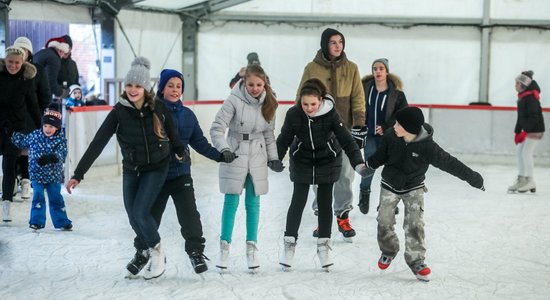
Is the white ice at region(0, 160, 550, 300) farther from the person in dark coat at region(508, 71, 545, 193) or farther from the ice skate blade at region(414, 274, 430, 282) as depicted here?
the person in dark coat at region(508, 71, 545, 193)

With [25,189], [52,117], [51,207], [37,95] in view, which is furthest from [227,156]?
[25,189]

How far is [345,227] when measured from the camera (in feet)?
20.6

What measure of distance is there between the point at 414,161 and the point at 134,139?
1.60 m

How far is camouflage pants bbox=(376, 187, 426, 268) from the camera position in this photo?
16.6ft

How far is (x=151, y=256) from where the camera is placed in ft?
16.3

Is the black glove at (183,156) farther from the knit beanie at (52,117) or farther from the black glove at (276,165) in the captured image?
the knit beanie at (52,117)

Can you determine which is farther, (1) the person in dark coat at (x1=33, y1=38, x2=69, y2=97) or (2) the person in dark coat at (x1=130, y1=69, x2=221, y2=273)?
(1) the person in dark coat at (x1=33, y1=38, x2=69, y2=97)

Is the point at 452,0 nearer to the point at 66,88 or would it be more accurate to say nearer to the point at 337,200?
the point at 66,88

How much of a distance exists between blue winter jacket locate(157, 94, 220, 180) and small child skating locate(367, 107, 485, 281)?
96 centimetres

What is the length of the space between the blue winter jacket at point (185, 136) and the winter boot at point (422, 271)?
1318 millimetres

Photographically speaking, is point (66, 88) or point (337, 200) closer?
point (337, 200)

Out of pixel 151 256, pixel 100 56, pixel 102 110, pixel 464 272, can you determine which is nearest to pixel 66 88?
pixel 102 110

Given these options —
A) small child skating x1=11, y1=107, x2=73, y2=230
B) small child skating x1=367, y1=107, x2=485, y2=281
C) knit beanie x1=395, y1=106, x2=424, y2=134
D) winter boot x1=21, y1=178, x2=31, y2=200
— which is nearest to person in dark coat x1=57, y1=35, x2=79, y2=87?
winter boot x1=21, y1=178, x2=31, y2=200

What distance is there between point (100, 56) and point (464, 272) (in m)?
7.57
